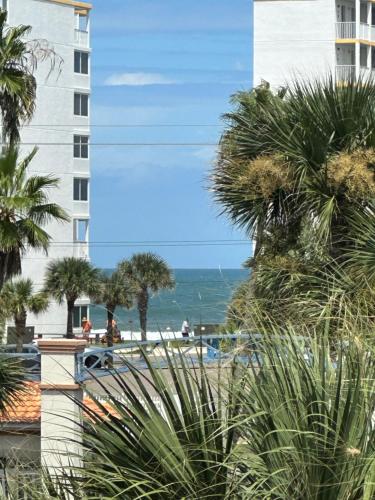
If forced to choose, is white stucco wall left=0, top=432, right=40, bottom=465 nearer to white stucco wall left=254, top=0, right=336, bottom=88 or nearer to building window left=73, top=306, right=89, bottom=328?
building window left=73, top=306, right=89, bottom=328

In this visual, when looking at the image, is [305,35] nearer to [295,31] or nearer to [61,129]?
[295,31]

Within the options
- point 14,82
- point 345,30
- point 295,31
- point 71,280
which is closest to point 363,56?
point 345,30

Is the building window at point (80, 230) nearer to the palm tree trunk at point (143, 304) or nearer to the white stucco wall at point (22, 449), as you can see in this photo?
the palm tree trunk at point (143, 304)

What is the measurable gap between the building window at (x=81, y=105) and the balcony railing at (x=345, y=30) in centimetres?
1432

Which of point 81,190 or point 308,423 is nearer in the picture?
point 308,423

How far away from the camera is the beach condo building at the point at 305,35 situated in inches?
2689

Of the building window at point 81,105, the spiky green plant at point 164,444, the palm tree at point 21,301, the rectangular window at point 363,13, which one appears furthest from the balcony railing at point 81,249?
the spiky green plant at point 164,444

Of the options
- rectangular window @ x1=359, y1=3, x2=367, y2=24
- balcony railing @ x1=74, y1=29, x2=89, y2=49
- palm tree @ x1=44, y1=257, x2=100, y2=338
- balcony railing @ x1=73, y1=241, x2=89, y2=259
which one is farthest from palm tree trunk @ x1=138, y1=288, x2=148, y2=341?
rectangular window @ x1=359, y1=3, x2=367, y2=24

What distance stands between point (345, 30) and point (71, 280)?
24295 millimetres

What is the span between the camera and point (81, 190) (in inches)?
Answer: 2746

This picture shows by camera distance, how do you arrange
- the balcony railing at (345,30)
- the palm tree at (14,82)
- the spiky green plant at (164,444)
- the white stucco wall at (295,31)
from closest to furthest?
1. the spiky green plant at (164,444)
2. the palm tree at (14,82)
3. the white stucco wall at (295,31)
4. the balcony railing at (345,30)

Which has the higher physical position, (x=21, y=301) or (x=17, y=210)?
(x=17, y=210)

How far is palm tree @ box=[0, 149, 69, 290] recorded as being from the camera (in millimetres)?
24281

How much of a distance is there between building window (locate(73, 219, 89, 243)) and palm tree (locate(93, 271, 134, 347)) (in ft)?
33.1
